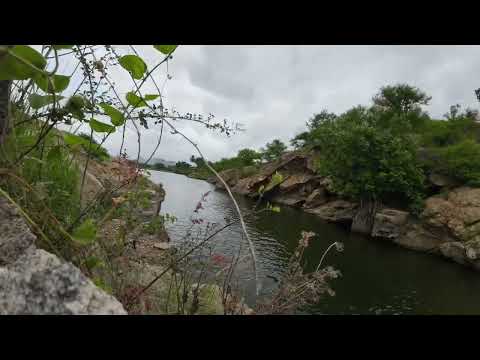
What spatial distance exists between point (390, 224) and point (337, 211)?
875cm

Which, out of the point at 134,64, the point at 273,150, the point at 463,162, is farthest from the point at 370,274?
the point at 273,150

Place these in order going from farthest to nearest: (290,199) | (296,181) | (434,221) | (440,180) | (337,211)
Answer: (290,199) → (296,181) → (337,211) → (440,180) → (434,221)

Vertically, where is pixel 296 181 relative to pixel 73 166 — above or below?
above

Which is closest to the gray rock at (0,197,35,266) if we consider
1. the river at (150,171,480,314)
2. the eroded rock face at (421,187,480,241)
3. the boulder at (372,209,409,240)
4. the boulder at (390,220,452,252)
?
the river at (150,171,480,314)

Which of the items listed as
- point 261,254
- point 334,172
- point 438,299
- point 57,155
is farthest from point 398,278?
point 334,172

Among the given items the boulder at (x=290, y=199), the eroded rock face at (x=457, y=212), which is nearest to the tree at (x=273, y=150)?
the boulder at (x=290, y=199)

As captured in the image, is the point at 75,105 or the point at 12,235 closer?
the point at 12,235

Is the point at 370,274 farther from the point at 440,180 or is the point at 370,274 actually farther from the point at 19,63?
the point at 440,180

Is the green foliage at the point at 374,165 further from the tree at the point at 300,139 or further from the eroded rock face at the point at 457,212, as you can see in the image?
the tree at the point at 300,139

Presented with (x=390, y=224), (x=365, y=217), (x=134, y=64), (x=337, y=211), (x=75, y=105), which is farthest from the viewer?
(x=337, y=211)

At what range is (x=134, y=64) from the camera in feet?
4.61
